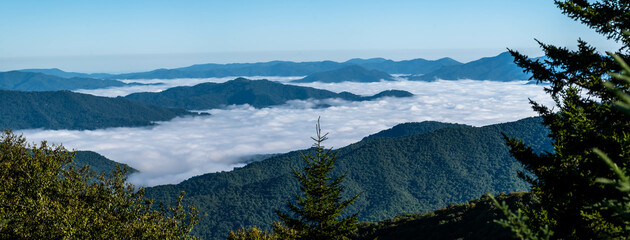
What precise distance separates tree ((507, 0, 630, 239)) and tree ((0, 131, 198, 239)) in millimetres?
22093

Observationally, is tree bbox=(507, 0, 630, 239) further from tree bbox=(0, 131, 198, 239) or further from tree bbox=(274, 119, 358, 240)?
tree bbox=(0, 131, 198, 239)

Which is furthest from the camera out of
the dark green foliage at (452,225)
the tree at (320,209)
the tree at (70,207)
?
the dark green foliage at (452,225)

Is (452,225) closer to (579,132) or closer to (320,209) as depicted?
(320,209)

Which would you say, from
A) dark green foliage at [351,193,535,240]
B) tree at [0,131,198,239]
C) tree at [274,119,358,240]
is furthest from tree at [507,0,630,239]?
dark green foliage at [351,193,535,240]

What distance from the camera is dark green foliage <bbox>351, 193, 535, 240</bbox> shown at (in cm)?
7526

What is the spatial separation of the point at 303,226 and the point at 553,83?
1522cm

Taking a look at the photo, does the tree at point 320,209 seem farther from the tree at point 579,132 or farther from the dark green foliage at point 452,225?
the dark green foliage at point 452,225

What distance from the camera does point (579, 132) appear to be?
14.3 meters

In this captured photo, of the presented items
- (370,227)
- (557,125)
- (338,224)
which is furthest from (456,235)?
(557,125)

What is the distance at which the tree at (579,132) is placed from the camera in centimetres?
1277

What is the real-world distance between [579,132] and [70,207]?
2903 cm

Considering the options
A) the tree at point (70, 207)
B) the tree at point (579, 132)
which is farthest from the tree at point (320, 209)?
the tree at point (579, 132)

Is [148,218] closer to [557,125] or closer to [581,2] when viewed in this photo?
[557,125]

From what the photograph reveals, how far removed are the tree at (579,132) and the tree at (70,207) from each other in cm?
2209
